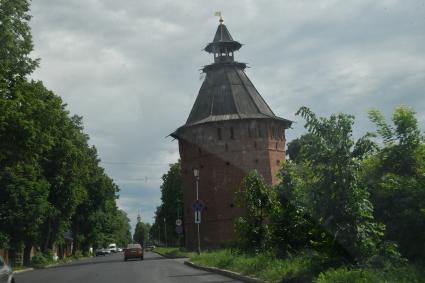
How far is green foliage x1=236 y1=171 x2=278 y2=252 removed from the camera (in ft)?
76.5

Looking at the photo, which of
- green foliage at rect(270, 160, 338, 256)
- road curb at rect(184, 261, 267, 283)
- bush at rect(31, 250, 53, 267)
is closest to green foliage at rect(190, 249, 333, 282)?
road curb at rect(184, 261, 267, 283)

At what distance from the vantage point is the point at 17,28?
83.6 ft

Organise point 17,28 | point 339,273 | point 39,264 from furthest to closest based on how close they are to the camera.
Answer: point 39,264, point 17,28, point 339,273

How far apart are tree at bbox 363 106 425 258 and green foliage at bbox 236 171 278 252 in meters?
7.81

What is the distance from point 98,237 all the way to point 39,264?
36118mm

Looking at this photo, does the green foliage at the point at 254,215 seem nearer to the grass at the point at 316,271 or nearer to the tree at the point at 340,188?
the grass at the point at 316,271

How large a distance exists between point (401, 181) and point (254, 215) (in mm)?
9743

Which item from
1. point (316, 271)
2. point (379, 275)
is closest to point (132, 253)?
point (316, 271)

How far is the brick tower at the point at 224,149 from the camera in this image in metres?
52.9

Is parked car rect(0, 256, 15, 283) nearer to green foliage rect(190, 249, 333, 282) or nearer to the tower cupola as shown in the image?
green foliage rect(190, 249, 333, 282)

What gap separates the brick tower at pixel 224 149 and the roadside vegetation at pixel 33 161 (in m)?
11.0

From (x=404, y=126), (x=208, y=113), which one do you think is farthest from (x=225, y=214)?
(x=404, y=126)

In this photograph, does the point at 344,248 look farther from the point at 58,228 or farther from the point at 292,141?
the point at 292,141

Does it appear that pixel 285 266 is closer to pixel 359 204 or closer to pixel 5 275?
pixel 359 204
